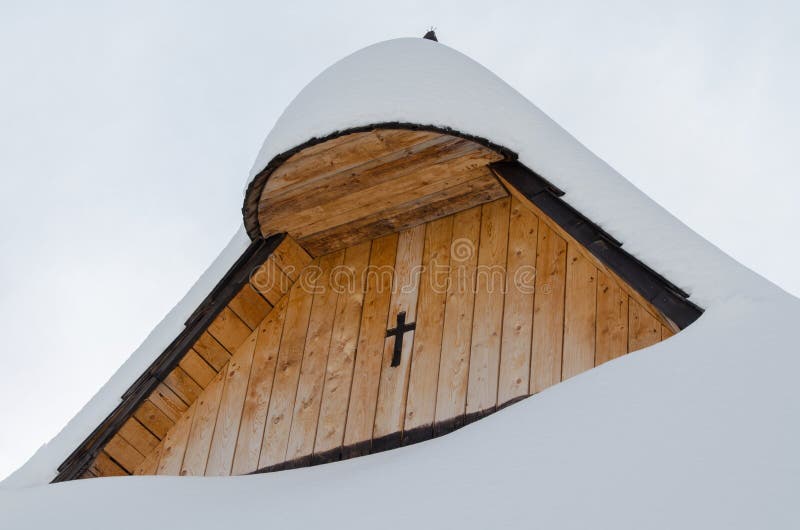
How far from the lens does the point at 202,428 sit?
14.3 feet

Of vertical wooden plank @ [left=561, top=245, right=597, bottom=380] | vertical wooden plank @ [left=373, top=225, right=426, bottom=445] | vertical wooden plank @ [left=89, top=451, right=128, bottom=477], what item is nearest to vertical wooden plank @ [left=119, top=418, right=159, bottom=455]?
vertical wooden plank @ [left=89, top=451, right=128, bottom=477]

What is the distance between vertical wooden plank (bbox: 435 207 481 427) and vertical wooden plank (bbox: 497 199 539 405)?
159 mm

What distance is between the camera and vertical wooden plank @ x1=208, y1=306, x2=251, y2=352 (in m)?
4.39

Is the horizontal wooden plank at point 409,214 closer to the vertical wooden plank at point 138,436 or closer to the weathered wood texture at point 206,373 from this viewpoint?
the weathered wood texture at point 206,373

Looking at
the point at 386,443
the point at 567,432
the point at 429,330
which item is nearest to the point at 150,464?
the point at 386,443

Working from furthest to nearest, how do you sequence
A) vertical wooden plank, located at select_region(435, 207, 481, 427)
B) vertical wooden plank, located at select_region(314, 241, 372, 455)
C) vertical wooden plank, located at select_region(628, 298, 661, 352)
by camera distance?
vertical wooden plank, located at select_region(314, 241, 372, 455) → vertical wooden plank, located at select_region(435, 207, 481, 427) → vertical wooden plank, located at select_region(628, 298, 661, 352)

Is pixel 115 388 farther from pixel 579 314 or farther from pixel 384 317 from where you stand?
pixel 579 314

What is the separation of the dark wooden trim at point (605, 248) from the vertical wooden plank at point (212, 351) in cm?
153

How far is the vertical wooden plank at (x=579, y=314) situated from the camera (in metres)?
3.51

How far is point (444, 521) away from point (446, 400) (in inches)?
61.5

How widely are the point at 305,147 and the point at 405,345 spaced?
900mm

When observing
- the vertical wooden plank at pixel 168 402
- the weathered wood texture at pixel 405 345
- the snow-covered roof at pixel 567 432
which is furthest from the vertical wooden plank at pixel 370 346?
the vertical wooden plank at pixel 168 402

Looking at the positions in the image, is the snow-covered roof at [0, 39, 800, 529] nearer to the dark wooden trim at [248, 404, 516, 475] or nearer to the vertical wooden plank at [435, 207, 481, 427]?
the dark wooden trim at [248, 404, 516, 475]

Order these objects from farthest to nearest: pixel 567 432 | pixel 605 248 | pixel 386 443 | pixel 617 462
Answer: pixel 386 443 < pixel 605 248 < pixel 567 432 < pixel 617 462
